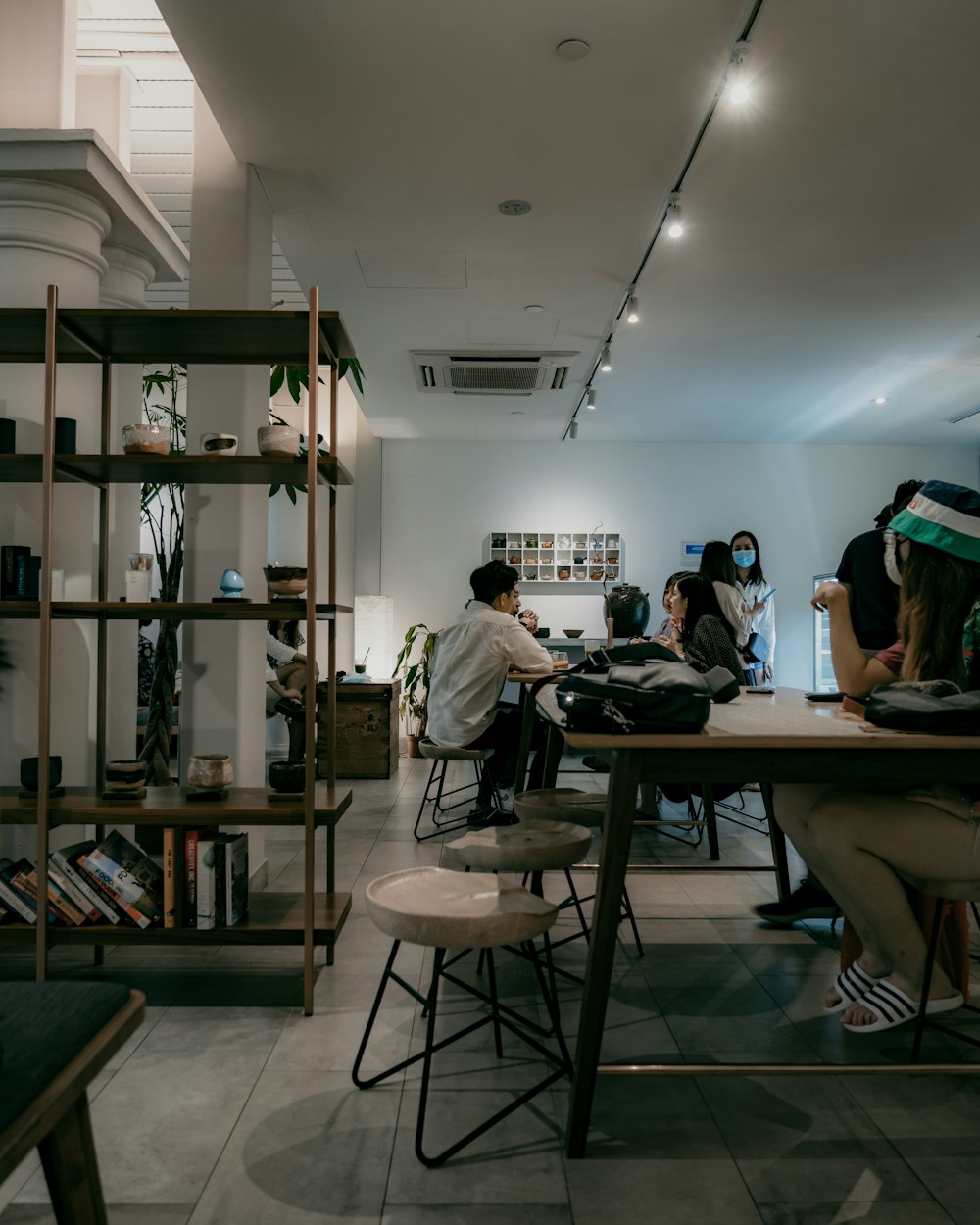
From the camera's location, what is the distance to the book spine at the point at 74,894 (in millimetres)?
→ 2596

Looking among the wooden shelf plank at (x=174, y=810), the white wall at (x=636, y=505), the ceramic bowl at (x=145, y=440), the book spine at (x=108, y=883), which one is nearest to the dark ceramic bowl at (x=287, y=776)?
the wooden shelf plank at (x=174, y=810)

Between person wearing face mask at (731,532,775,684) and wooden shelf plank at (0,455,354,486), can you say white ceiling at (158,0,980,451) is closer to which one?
wooden shelf plank at (0,455,354,486)

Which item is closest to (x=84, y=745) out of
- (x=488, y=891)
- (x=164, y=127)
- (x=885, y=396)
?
(x=488, y=891)

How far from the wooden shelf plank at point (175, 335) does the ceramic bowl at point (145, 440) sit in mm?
300

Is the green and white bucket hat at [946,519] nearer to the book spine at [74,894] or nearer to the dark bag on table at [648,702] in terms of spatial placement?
the dark bag on table at [648,702]

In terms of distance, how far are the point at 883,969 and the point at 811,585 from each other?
660 cm

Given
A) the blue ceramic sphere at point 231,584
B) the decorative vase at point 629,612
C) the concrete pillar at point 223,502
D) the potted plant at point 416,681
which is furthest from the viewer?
the potted plant at point 416,681

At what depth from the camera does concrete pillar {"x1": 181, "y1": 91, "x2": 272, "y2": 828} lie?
3.37 metres

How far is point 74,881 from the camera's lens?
2604 mm

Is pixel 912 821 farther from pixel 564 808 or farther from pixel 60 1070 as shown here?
pixel 60 1070

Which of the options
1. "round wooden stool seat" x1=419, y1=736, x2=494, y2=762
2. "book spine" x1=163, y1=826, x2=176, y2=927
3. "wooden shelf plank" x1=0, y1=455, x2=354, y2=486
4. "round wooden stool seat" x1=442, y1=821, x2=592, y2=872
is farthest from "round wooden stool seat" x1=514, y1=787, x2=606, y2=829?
"round wooden stool seat" x1=419, y1=736, x2=494, y2=762

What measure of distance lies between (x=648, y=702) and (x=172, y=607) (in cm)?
151

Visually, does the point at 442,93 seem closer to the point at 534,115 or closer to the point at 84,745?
the point at 534,115

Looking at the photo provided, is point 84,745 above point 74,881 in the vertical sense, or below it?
above
